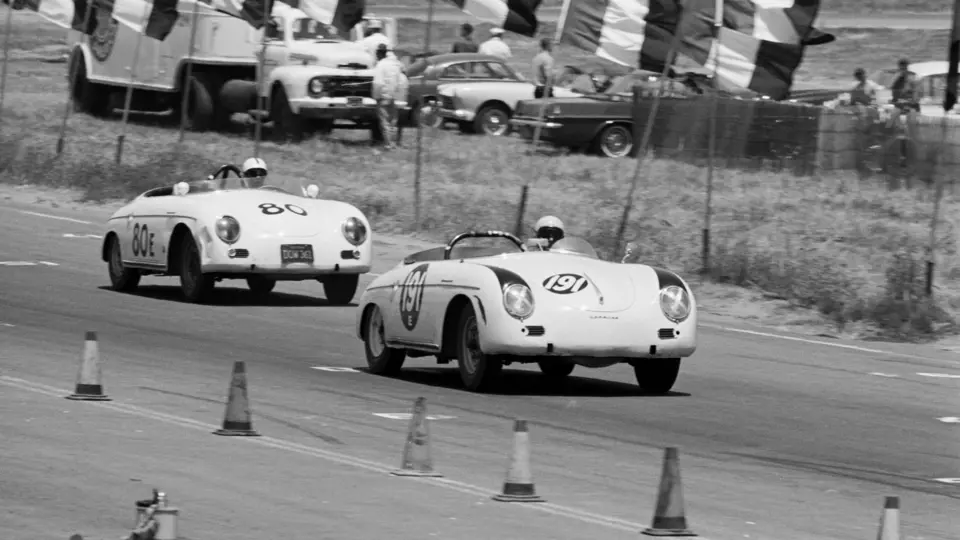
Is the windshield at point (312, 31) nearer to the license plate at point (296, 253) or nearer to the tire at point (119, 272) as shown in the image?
the tire at point (119, 272)

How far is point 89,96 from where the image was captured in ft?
128

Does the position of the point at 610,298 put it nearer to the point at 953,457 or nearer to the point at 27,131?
the point at 953,457

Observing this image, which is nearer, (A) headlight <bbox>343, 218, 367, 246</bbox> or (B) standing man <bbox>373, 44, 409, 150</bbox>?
(A) headlight <bbox>343, 218, 367, 246</bbox>

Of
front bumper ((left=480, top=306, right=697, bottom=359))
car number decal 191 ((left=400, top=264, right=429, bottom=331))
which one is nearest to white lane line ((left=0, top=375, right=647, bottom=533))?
front bumper ((left=480, top=306, right=697, bottom=359))

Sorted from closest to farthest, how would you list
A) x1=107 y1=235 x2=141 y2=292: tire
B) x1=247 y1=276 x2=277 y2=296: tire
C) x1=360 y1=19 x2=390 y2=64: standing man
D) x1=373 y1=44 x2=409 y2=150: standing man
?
x1=107 y1=235 x2=141 y2=292: tire → x1=247 y1=276 x2=277 y2=296: tire → x1=373 y1=44 x2=409 y2=150: standing man → x1=360 y1=19 x2=390 y2=64: standing man

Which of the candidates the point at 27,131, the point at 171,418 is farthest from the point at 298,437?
the point at 27,131

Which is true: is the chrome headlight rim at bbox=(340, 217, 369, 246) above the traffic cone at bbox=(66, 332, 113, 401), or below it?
above

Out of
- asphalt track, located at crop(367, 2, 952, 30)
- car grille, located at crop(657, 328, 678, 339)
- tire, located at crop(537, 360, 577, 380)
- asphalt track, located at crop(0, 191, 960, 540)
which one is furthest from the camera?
asphalt track, located at crop(367, 2, 952, 30)

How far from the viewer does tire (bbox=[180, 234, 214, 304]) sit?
723 inches

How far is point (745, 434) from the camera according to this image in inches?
473

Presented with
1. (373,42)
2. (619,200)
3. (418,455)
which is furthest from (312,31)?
(418,455)

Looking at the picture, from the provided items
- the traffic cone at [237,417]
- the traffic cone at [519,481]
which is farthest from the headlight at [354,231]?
the traffic cone at [519,481]

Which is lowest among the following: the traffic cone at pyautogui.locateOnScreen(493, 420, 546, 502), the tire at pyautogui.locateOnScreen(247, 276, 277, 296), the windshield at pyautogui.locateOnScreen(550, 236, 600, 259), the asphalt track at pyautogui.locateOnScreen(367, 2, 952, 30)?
the traffic cone at pyautogui.locateOnScreen(493, 420, 546, 502)

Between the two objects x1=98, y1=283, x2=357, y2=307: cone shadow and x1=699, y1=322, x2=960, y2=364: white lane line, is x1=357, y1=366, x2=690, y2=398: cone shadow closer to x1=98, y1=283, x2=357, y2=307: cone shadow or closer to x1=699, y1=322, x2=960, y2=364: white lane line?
x1=699, y1=322, x2=960, y2=364: white lane line
